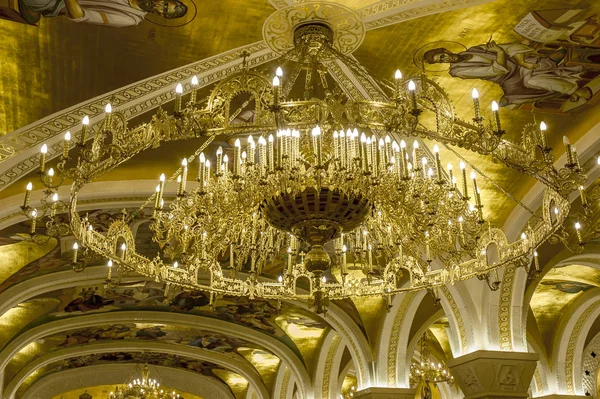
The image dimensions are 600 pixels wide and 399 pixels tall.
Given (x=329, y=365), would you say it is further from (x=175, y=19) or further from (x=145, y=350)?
(x=175, y=19)

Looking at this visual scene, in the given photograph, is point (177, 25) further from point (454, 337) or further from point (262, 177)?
point (454, 337)

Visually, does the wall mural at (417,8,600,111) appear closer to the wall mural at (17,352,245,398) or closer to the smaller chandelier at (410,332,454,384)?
the smaller chandelier at (410,332,454,384)

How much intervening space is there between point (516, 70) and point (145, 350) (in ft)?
46.0

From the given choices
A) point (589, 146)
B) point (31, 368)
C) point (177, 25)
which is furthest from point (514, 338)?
point (31, 368)

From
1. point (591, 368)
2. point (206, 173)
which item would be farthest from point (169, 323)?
point (206, 173)

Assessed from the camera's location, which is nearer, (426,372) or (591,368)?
(426,372)

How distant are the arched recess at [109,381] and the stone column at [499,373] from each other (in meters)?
13.6

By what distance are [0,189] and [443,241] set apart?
14.9 feet

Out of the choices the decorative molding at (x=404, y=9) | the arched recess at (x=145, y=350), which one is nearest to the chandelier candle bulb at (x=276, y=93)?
the decorative molding at (x=404, y=9)

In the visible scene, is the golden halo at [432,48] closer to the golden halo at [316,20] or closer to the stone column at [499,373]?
the golden halo at [316,20]

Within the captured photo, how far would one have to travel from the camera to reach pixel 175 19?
20.5 ft

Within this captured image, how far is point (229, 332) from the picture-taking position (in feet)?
53.2

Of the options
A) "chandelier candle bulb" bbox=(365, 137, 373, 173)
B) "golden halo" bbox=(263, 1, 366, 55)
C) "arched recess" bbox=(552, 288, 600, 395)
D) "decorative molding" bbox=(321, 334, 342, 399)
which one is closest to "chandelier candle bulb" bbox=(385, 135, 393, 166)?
"chandelier candle bulb" bbox=(365, 137, 373, 173)

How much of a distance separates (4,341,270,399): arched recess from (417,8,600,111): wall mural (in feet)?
43.5
